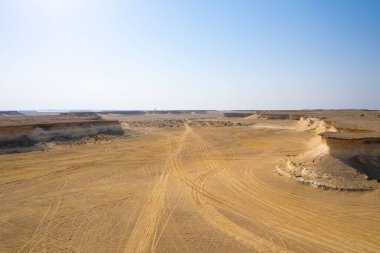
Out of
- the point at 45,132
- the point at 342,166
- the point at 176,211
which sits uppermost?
the point at 45,132

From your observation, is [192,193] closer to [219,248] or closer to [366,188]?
[219,248]

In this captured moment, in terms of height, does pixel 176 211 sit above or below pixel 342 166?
below

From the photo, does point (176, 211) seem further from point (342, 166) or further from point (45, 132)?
point (45, 132)

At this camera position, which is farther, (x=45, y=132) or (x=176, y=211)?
(x=45, y=132)

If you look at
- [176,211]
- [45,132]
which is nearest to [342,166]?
[176,211]

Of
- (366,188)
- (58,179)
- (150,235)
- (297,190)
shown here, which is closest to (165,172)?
(58,179)

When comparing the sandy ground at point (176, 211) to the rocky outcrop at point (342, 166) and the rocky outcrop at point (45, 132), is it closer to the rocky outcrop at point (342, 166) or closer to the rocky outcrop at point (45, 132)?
the rocky outcrop at point (342, 166)

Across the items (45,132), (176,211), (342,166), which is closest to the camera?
(176,211)

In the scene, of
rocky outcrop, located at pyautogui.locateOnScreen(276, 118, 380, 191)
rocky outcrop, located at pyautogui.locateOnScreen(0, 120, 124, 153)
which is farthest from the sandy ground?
rocky outcrop, located at pyautogui.locateOnScreen(0, 120, 124, 153)
